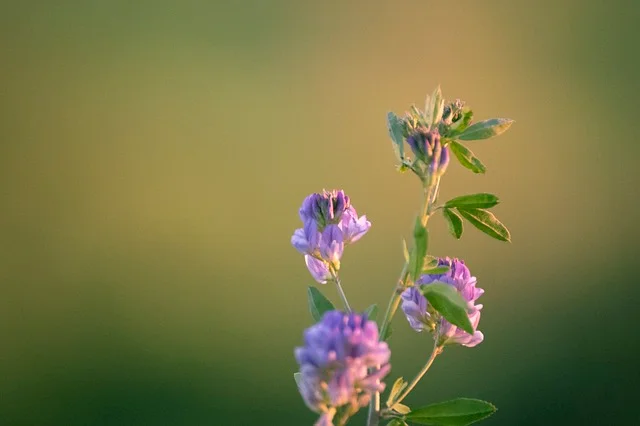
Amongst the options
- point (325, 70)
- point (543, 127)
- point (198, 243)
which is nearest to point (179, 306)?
point (198, 243)

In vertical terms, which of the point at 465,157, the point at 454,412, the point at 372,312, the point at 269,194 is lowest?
the point at 454,412

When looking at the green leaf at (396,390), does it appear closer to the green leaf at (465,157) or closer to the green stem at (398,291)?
the green stem at (398,291)

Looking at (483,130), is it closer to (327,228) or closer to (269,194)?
(327,228)

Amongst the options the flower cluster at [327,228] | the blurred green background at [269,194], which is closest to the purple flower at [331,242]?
the flower cluster at [327,228]

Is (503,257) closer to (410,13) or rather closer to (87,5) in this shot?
(410,13)

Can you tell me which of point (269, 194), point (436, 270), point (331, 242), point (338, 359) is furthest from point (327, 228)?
point (269, 194)

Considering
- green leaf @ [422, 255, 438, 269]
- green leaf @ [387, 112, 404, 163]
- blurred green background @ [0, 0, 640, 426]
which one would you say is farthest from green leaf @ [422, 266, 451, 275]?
blurred green background @ [0, 0, 640, 426]

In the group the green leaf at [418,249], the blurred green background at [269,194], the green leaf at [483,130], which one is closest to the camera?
the green leaf at [418,249]
